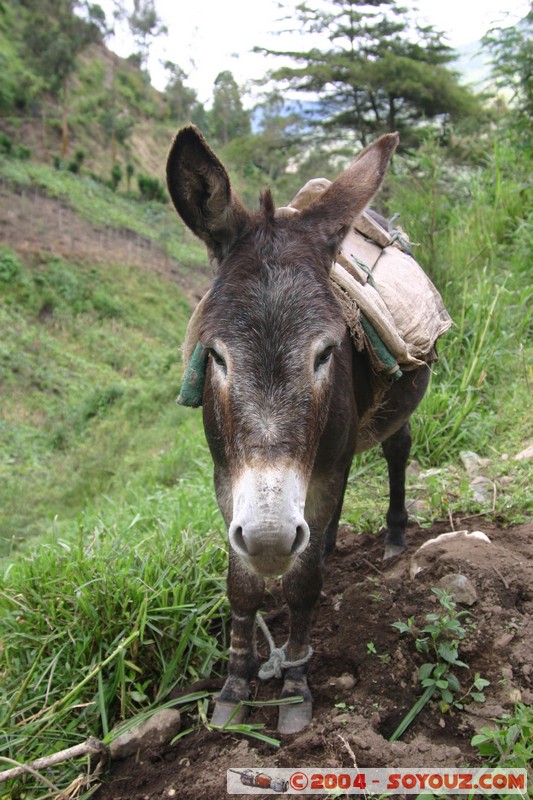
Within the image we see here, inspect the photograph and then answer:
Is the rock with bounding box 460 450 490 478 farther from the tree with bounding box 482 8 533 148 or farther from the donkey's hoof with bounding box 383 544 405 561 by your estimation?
the tree with bounding box 482 8 533 148

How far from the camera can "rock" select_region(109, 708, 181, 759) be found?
2.44 meters

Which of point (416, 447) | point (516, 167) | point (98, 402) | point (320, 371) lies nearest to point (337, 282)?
point (320, 371)

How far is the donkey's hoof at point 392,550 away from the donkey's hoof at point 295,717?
137cm

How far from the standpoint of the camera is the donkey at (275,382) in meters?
1.80

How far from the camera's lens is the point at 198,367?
259 cm

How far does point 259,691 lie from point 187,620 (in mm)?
474

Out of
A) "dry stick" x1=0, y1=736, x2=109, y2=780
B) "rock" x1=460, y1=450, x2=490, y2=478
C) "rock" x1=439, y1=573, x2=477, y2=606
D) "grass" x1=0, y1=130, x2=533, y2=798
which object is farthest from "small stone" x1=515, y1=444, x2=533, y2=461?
"dry stick" x1=0, y1=736, x2=109, y2=780

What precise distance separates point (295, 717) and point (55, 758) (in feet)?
3.01

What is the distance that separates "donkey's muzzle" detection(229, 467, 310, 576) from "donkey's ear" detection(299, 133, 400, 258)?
104 centimetres

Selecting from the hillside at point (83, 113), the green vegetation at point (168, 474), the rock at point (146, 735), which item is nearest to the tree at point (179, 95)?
the hillside at point (83, 113)

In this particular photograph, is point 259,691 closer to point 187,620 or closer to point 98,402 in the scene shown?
point 187,620

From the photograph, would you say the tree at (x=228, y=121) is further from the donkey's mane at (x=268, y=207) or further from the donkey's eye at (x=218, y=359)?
the donkey's eye at (x=218, y=359)

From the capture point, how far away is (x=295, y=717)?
2.44m

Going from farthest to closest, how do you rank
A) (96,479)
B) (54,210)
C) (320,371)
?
(54,210), (96,479), (320,371)
